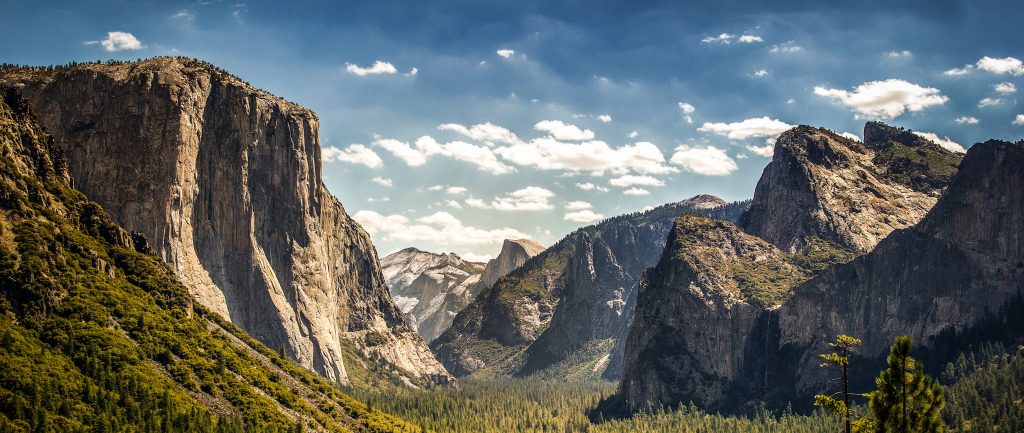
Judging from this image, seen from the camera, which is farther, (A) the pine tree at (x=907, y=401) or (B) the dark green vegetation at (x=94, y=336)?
(B) the dark green vegetation at (x=94, y=336)

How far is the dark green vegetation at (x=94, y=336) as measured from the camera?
130875mm

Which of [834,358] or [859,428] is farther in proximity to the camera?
[859,428]

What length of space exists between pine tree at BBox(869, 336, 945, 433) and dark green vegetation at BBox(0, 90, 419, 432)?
332ft

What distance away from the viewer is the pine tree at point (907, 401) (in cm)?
7775

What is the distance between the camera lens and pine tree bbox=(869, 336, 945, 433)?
77.8 m

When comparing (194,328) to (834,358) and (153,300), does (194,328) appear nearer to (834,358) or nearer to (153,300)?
(153,300)

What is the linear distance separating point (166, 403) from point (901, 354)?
11128 cm

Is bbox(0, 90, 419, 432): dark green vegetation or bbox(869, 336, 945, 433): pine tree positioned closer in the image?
bbox(869, 336, 945, 433): pine tree

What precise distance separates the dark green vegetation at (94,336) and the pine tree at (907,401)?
101128 mm

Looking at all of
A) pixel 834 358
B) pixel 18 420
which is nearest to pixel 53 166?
pixel 18 420

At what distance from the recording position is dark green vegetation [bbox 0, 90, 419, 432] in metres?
131

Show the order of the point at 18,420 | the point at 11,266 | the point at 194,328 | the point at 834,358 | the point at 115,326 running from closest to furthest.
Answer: the point at 834,358
the point at 18,420
the point at 11,266
the point at 115,326
the point at 194,328

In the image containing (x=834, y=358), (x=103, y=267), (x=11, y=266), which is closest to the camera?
(x=834, y=358)

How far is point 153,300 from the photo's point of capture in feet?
598
